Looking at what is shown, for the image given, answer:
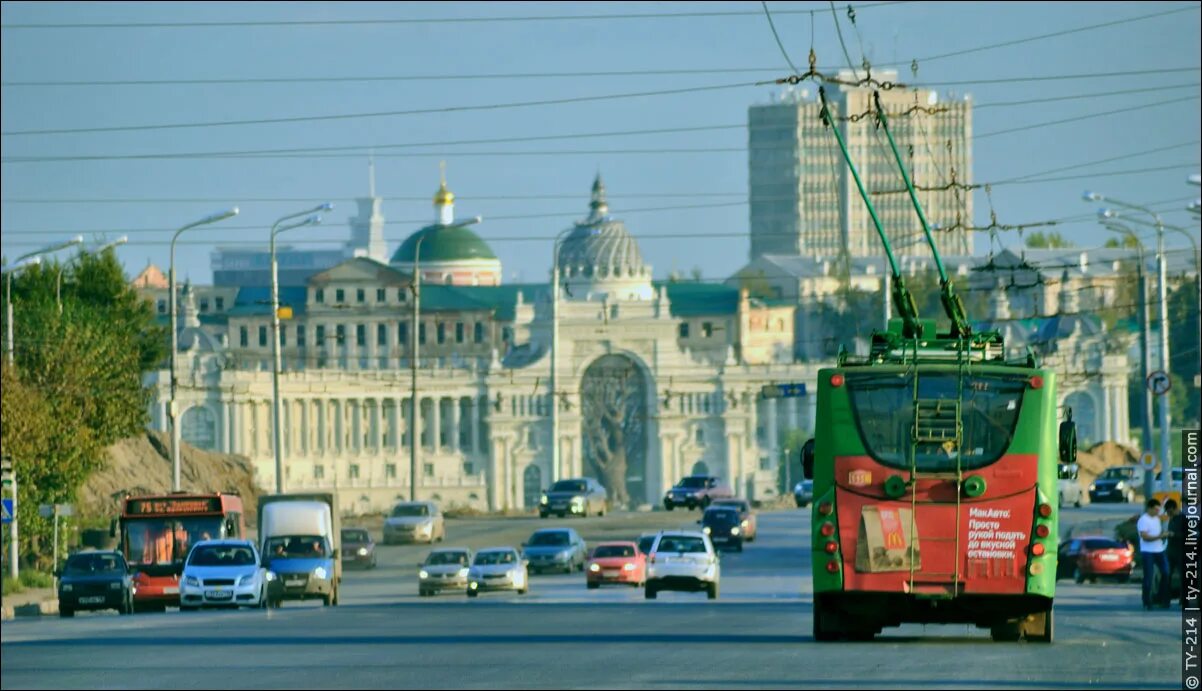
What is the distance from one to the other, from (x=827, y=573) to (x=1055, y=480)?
8.76 feet

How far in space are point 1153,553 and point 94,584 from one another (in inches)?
826

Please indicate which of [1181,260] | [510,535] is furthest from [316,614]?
[1181,260]

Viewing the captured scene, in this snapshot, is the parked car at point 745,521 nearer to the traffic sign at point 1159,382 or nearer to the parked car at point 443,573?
the traffic sign at point 1159,382

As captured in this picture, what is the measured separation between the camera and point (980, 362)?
2811 cm

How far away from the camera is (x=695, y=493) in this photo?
11044cm

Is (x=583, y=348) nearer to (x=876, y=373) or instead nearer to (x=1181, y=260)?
(x=1181, y=260)

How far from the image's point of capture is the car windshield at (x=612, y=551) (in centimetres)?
6212

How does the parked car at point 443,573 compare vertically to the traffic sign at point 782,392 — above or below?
below

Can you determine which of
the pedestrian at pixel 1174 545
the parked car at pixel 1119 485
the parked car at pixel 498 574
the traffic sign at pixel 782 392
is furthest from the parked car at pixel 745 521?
the pedestrian at pixel 1174 545

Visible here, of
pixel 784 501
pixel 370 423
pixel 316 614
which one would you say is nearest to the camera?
pixel 316 614

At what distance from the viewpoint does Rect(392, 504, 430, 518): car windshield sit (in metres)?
89.6

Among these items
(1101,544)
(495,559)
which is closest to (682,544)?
(495,559)

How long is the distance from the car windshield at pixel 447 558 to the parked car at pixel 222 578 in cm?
1491

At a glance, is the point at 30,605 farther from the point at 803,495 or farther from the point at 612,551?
the point at 803,495
